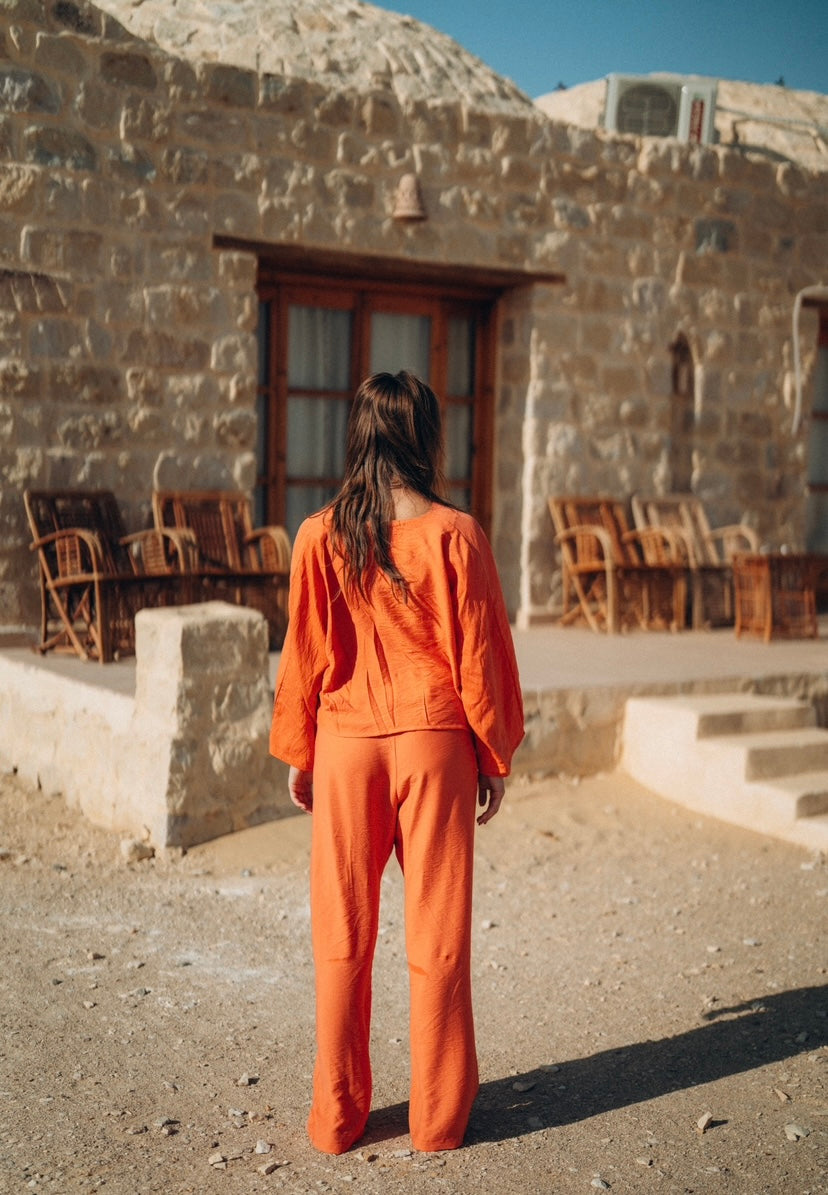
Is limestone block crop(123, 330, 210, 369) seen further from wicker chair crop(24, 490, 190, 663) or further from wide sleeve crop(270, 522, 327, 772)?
wide sleeve crop(270, 522, 327, 772)

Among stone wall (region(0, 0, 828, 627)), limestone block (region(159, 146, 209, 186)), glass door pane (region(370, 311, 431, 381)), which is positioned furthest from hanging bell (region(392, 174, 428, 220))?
limestone block (region(159, 146, 209, 186))

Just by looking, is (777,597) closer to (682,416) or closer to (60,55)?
(682,416)

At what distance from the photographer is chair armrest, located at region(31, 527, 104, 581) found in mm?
6180

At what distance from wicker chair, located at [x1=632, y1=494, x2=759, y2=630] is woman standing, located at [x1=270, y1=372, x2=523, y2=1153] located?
225 inches

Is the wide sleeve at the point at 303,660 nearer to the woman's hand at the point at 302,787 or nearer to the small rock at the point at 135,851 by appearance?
the woman's hand at the point at 302,787

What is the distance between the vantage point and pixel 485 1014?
3.70m

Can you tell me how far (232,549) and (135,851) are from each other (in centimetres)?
256

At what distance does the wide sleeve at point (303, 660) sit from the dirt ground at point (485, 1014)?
2.80 ft

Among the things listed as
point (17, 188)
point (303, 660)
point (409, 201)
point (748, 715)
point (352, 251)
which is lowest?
point (748, 715)

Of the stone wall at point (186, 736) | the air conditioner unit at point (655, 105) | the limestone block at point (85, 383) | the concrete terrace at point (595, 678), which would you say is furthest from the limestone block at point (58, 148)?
the air conditioner unit at point (655, 105)

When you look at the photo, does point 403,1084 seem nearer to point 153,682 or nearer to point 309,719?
point 309,719

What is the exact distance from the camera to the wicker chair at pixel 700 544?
8328 millimetres

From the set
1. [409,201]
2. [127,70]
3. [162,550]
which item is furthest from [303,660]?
[409,201]

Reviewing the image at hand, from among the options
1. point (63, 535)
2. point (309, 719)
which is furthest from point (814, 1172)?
point (63, 535)
